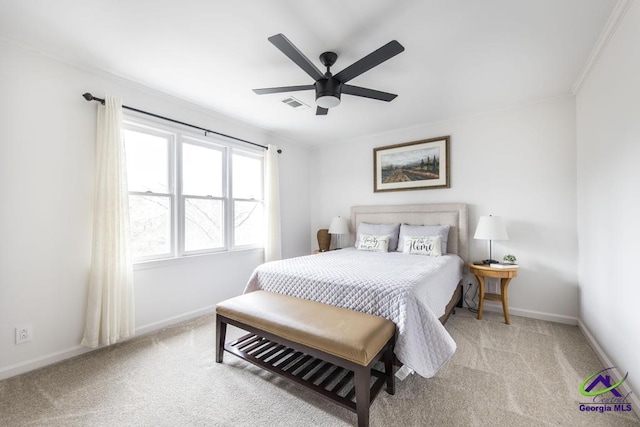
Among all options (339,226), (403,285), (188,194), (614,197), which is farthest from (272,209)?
(614,197)

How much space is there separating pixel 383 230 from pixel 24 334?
3749 mm

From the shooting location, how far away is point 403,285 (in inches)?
73.7

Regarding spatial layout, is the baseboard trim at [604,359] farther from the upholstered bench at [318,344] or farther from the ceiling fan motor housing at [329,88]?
the ceiling fan motor housing at [329,88]

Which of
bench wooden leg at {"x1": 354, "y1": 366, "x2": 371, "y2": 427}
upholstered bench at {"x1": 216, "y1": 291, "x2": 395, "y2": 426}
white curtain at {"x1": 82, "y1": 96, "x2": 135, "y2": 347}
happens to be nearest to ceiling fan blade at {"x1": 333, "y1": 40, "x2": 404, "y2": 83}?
upholstered bench at {"x1": 216, "y1": 291, "x2": 395, "y2": 426}

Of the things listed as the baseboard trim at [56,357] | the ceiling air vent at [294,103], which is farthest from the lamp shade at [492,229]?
the baseboard trim at [56,357]

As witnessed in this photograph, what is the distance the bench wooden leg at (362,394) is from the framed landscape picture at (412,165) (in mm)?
2918

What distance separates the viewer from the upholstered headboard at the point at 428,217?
11.2 feet

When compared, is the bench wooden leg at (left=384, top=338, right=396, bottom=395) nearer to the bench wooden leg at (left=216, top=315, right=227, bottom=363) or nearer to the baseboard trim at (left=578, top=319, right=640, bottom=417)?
the bench wooden leg at (left=216, top=315, right=227, bottom=363)

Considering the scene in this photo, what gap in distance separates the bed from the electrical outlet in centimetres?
166

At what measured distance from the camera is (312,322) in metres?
1.74

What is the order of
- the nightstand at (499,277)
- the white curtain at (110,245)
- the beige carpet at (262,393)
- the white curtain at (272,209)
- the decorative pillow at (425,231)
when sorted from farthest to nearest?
the white curtain at (272,209)
the decorative pillow at (425,231)
the nightstand at (499,277)
the white curtain at (110,245)
the beige carpet at (262,393)

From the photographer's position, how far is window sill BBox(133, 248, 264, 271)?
2.71 m

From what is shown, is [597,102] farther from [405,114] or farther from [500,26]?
[405,114]

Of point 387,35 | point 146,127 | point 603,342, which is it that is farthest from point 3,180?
point 603,342
